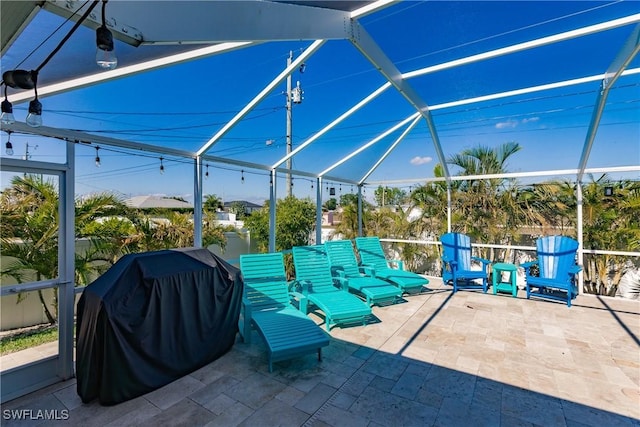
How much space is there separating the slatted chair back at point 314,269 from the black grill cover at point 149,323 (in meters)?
1.79

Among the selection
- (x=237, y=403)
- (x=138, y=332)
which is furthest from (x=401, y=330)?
(x=138, y=332)

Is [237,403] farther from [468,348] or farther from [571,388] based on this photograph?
[571,388]

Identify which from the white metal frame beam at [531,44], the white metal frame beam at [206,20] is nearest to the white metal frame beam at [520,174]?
the white metal frame beam at [531,44]

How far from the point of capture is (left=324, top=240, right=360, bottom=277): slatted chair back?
6270 mm

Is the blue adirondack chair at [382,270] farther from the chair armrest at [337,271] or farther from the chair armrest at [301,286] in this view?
the chair armrest at [301,286]

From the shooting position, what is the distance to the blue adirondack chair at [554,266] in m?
5.77

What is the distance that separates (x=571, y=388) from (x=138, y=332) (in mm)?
4393

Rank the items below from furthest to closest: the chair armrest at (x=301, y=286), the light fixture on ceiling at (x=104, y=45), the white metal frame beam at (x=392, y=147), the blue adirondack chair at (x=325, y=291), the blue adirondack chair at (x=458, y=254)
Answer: the blue adirondack chair at (x=458, y=254) < the white metal frame beam at (x=392, y=147) < the chair armrest at (x=301, y=286) < the blue adirondack chair at (x=325, y=291) < the light fixture on ceiling at (x=104, y=45)

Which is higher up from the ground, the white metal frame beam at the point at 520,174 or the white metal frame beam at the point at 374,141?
the white metal frame beam at the point at 374,141

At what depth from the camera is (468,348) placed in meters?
3.92

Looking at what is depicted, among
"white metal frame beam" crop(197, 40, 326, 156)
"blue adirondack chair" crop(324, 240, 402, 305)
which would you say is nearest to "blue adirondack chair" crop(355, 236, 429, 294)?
"blue adirondack chair" crop(324, 240, 402, 305)

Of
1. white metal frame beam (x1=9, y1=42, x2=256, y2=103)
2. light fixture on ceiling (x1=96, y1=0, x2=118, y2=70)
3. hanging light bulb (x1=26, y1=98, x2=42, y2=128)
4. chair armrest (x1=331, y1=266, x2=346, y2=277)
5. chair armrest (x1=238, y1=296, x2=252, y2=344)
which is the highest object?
white metal frame beam (x1=9, y1=42, x2=256, y2=103)

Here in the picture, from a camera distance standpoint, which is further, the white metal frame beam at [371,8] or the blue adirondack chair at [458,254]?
the blue adirondack chair at [458,254]

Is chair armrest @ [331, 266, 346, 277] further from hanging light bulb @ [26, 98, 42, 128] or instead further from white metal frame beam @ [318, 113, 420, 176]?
hanging light bulb @ [26, 98, 42, 128]
